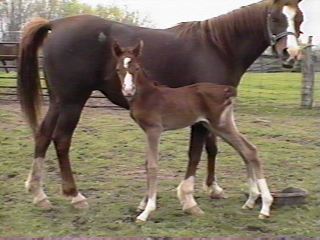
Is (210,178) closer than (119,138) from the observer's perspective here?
Yes

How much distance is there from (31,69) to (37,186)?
39.4 inches

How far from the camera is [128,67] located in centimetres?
392

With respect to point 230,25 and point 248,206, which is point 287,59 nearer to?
point 230,25

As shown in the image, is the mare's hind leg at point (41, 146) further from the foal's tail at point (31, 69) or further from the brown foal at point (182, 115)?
the brown foal at point (182, 115)

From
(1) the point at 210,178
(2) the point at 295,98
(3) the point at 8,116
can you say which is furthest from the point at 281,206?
(2) the point at 295,98

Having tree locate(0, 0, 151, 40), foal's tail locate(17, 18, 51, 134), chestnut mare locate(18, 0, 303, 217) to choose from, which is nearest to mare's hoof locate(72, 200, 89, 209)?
chestnut mare locate(18, 0, 303, 217)

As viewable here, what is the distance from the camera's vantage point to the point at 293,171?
19.2 feet

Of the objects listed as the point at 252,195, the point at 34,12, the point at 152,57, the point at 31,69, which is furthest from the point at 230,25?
the point at 34,12

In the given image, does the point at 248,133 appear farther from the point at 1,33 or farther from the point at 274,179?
the point at 1,33

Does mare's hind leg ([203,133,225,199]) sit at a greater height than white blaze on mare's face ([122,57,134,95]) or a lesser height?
lesser

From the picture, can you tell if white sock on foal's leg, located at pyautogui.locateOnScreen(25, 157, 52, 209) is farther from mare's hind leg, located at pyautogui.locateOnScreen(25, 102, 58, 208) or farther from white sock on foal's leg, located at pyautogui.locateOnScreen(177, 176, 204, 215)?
white sock on foal's leg, located at pyautogui.locateOnScreen(177, 176, 204, 215)

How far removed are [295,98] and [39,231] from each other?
408 inches

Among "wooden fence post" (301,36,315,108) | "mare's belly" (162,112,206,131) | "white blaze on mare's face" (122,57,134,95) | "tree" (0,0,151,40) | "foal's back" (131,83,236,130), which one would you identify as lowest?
"tree" (0,0,151,40)

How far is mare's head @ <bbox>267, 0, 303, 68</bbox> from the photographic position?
429 centimetres
